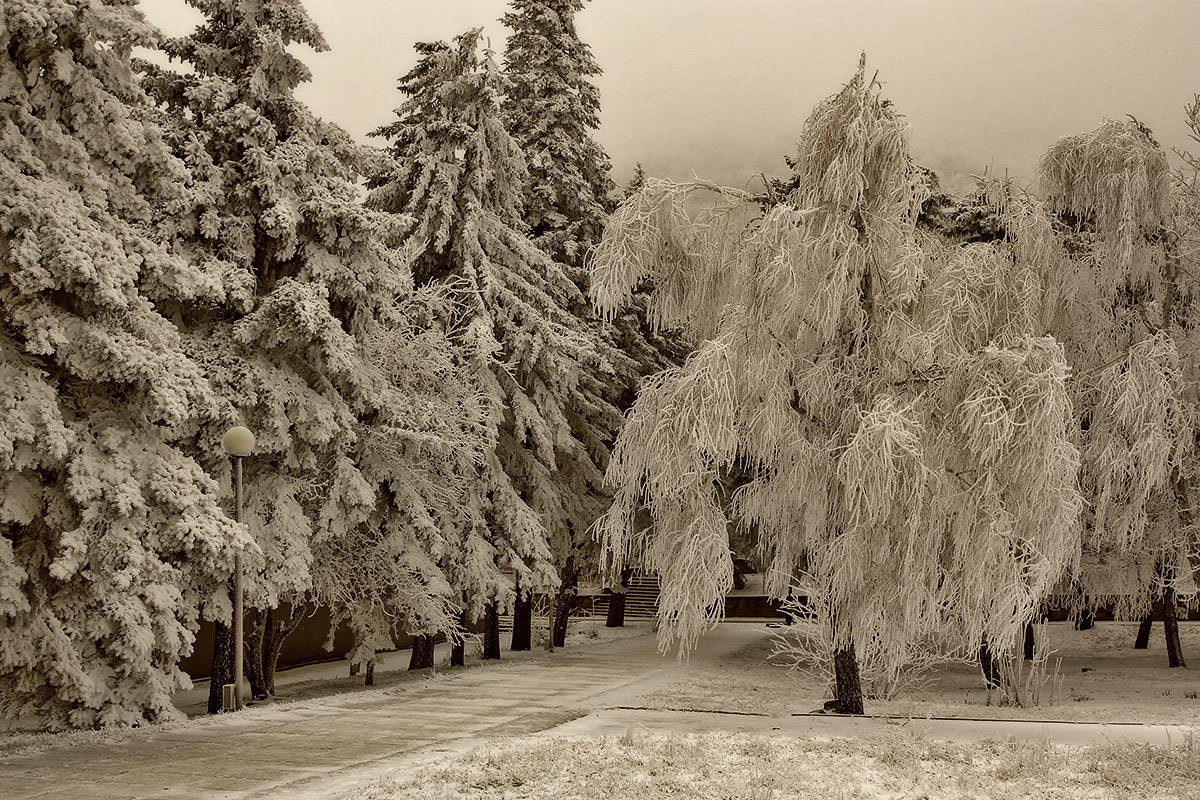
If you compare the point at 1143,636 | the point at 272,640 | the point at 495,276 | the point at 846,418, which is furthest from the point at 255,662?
the point at 1143,636

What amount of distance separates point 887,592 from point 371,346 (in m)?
8.45

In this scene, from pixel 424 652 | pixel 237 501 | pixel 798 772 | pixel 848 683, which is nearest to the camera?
pixel 798 772

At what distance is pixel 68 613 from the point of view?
11.7 meters

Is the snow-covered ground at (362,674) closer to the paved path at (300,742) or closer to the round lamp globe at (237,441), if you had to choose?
the paved path at (300,742)

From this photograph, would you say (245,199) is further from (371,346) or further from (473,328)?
(473,328)

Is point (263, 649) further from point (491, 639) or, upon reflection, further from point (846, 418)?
point (846, 418)

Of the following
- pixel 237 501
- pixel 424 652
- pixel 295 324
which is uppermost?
pixel 295 324

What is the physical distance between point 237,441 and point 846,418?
704 centimetres

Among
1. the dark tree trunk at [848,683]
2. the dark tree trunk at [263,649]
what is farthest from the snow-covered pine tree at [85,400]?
the dark tree trunk at [848,683]

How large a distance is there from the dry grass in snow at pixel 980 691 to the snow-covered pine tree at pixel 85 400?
6.30 m

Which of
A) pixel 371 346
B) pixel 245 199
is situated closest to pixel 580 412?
pixel 371 346

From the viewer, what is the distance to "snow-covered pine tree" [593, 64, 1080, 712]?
38.7 ft

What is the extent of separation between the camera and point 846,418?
12922mm

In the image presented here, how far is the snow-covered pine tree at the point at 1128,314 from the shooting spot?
17828 mm
